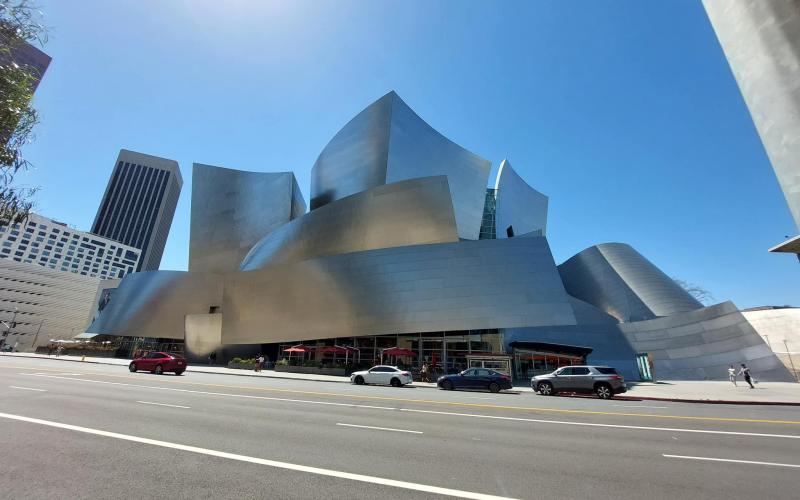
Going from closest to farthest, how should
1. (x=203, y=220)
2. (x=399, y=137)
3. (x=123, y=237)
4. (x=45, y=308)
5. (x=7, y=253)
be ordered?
(x=399, y=137)
(x=203, y=220)
(x=45, y=308)
(x=7, y=253)
(x=123, y=237)

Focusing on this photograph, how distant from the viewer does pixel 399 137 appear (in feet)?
147

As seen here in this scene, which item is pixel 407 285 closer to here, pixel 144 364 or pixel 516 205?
pixel 144 364

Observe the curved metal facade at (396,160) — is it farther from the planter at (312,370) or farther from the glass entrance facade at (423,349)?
the planter at (312,370)

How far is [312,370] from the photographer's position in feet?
104

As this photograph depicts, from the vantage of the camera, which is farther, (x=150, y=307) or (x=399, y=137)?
(x=150, y=307)

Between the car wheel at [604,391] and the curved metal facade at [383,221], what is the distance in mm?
20396

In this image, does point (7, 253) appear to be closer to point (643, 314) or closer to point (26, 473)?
point (26, 473)

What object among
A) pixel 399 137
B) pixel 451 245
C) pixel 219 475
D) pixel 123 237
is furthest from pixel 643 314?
pixel 123 237

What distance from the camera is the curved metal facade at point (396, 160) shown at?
4447 centimetres

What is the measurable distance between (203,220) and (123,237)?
14209cm

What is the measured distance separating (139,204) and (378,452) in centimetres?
20317

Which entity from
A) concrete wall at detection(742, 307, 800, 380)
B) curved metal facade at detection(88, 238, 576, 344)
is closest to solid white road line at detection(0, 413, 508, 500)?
curved metal facade at detection(88, 238, 576, 344)

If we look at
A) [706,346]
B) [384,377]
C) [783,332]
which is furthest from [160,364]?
[783,332]

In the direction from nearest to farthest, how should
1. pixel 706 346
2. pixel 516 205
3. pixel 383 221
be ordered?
pixel 706 346
pixel 383 221
pixel 516 205
